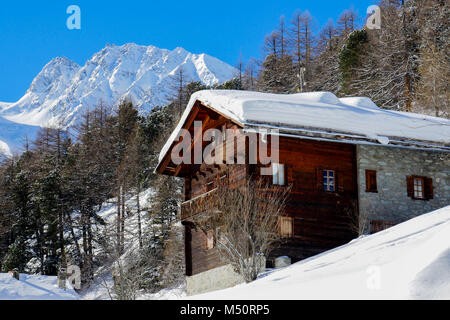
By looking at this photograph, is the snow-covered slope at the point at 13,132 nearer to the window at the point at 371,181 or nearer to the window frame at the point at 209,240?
the window frame at the point at 209,240

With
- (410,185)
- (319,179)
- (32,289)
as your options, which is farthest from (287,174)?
(32,289)

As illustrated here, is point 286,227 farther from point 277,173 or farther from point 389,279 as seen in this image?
point 389,279

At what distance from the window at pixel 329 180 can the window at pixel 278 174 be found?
1.78 m

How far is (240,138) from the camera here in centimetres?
2066

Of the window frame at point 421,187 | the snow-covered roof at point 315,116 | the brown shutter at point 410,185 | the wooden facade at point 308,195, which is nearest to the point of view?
the snow-covered roof at point 315,116

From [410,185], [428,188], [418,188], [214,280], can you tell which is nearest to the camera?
[214,280]

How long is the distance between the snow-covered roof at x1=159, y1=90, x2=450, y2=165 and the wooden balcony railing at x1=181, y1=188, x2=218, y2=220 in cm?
272

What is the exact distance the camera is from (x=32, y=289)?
1105 inches

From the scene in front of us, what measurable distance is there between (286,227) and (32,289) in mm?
14318

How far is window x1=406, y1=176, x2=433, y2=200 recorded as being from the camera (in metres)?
21.7

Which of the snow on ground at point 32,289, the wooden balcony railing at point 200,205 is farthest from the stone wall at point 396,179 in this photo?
the snow on ground at point 32,289

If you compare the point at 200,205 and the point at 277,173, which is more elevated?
the point at 277,173

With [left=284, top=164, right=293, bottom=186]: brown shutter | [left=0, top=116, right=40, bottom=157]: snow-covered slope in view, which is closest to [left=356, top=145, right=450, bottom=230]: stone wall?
[left=284, top=164, right=293, bottom=186]: brown shutter

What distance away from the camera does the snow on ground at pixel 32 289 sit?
26781mm
